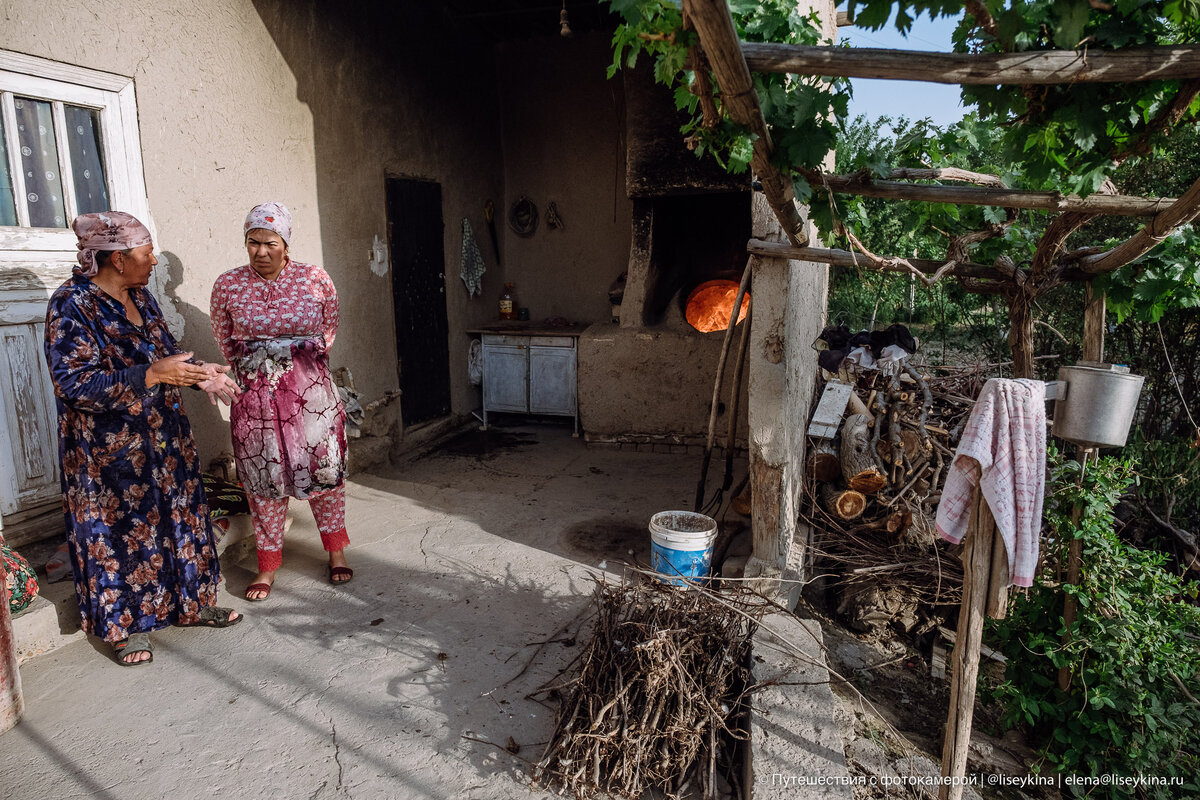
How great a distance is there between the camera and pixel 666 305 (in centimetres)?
704

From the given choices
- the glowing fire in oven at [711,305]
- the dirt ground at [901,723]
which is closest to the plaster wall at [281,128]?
the glowing fire in oven at [711,305]

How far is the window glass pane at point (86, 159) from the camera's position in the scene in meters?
3.58

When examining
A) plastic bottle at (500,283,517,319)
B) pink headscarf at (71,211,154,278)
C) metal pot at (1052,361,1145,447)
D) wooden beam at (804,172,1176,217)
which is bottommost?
metal pot at (1052,361,1145,447)

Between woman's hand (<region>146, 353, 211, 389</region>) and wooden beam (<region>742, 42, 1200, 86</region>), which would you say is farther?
woman's hand (<region>146, 353, 211, 389</region>)

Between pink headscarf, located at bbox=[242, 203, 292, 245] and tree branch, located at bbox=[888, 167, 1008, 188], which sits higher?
tree branch, located at bbox=[888, 167, 1008, 188]

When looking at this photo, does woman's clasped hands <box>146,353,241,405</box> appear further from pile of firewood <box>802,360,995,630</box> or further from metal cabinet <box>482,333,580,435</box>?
metal cabinet <box>482,333,580,435</box>

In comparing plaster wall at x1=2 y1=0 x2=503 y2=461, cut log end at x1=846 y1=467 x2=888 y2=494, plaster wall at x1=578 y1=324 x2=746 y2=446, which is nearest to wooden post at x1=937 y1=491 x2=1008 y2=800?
cut log end at x1=846 y1=467 x2=888 y2=494

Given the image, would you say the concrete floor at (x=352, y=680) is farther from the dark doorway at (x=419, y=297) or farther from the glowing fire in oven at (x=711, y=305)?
the glowing fire in oven at (x=711, y=305)

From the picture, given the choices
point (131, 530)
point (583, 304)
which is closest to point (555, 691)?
point (131, 530)

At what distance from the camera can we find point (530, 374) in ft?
23.8

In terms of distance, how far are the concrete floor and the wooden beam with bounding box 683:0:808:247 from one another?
229 centimetres

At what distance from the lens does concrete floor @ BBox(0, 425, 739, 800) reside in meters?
2.47

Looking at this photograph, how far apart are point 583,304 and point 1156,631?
6038 mm

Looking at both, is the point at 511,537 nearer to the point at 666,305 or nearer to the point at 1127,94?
the point at 666,305
